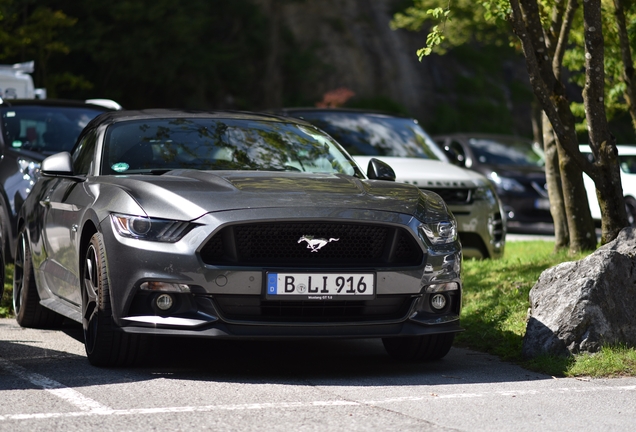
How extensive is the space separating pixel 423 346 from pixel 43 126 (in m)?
6.29

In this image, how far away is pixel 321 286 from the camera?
20.3 feet

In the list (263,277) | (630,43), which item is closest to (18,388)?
(263,277)

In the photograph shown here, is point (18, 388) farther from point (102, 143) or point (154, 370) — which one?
point (102, 143)

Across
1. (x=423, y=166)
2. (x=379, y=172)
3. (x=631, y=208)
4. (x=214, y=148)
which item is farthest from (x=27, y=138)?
(x=631, y=208)

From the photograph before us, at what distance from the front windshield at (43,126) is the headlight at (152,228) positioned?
5517 millimetres

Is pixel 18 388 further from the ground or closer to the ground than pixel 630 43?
closer to the ground

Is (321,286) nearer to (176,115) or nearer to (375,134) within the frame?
(176,115)

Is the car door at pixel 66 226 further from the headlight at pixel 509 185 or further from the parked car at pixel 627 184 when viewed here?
the parked car at pixel 627 184

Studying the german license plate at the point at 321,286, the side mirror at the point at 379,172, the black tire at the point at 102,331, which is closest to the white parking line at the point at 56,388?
the black tire at the point at 102,331

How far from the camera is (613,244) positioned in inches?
296

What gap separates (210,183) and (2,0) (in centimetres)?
1374

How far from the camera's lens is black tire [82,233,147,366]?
248 inches

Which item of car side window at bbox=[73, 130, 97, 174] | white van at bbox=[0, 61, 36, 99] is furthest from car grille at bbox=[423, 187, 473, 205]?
white van at bbox=[0, 61, 36, 99]

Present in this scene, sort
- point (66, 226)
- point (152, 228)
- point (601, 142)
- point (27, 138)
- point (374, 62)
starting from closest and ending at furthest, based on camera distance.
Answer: point (152, 228), point (66, 226), point (601, 142), point (27, 138), point (374, 62)
